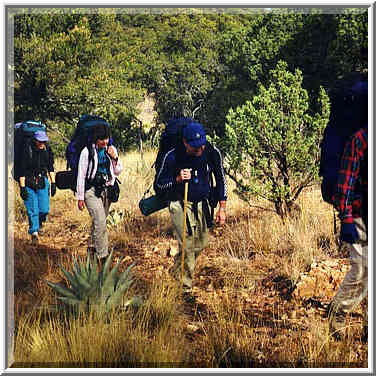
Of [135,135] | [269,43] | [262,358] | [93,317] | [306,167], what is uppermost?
[269,43]

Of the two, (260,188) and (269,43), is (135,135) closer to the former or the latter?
(269,43)

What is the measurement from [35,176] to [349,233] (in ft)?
15.1

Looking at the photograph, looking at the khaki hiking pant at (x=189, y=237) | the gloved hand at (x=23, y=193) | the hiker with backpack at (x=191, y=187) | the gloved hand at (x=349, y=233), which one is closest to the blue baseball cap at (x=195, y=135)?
the hiker with backpack at (x=191, y=187)

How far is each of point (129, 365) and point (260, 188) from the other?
139 inches

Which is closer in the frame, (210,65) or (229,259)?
(229,259)

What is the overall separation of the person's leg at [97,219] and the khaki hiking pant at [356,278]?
2619 millimetres

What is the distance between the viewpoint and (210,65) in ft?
50.5

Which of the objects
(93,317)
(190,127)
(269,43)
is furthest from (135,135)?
(93,317)

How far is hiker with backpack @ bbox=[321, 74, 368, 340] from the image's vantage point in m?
3.47

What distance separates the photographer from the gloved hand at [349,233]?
11.6 feet

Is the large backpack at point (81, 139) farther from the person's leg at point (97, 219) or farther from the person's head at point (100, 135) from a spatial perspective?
the person's leg at point (97, 219)

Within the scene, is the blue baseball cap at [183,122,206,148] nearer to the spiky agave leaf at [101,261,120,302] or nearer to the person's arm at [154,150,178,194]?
the person's arm at [154,150,178,194]

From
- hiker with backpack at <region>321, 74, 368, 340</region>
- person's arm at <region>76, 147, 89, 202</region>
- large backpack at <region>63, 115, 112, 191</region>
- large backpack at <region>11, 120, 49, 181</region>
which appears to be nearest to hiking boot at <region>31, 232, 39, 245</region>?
large backpack at <region>11, 120, 49, 181</region>

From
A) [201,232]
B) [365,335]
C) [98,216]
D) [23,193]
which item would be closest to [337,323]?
[365,335]
